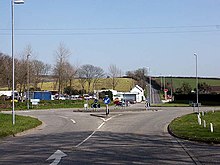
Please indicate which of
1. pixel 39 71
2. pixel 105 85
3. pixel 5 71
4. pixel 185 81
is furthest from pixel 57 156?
pixel 185 81

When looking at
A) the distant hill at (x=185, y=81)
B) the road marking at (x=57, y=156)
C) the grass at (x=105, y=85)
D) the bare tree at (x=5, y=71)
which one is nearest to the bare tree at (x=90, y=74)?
the grass at (x=105, y=85)

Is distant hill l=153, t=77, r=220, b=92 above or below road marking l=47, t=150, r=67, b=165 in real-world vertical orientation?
above

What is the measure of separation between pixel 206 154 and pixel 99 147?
173 inches

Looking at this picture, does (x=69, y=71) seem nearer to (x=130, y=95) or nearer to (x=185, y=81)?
(x=130, y=95)

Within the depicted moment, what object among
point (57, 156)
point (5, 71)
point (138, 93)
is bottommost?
point (57, 156)

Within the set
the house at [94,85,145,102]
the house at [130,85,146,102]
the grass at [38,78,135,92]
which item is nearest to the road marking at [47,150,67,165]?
the house at [94,85,145,102]

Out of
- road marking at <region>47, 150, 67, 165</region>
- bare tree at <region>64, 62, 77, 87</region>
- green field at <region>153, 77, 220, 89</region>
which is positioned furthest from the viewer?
green field at <region>153, 77, 220, 89</region>

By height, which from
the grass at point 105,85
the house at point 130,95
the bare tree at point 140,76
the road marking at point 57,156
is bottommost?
the road marking at point 57,156

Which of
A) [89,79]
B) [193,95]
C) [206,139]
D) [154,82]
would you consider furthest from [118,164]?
[154,82]

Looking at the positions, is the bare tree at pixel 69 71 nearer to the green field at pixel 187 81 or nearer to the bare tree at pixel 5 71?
the bare tree at pixel 5 71

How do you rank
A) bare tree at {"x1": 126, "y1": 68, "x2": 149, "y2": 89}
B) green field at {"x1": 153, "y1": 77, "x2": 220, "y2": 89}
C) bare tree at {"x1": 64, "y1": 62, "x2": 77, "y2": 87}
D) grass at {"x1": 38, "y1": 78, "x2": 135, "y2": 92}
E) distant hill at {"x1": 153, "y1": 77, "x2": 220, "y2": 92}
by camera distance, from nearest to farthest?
bare tree at {"x1": 64, "y1": 62, "x2": 77, "y2": 87}
grass at {"x1": 38, "y1": 78, "x2": 135, "y2": 92}
green field at {"x1": 153, "y1": 77, "x2": 220, "y2": 89}
distant hill at {"x1": 153, "y1": 77, "x2": 220, "y2": 92}
bare tree at {"x1": 126, "y1": 68, "x2": 149, "y2": 89}

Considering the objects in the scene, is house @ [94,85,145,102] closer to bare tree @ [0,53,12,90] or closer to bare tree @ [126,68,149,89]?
bare tree @ [126,68,149,89]

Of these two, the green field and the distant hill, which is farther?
the distant hill

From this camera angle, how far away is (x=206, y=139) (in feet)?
60.8
